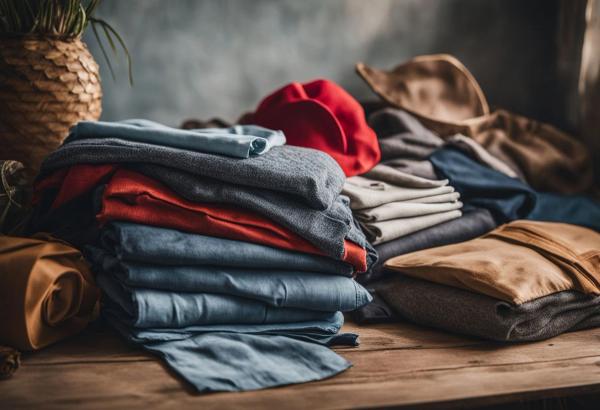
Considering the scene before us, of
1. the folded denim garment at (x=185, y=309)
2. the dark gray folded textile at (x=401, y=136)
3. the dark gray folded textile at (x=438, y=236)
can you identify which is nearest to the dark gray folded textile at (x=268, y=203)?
the folded denim garment at (x=185, y=309)

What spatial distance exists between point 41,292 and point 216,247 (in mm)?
247

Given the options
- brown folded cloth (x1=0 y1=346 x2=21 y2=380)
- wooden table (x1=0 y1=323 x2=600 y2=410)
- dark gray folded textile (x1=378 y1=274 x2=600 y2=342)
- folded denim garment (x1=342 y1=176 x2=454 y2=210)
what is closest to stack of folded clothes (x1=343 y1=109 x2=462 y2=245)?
folded denim garment (x1=342 y1=176 x2=454 y2=210)

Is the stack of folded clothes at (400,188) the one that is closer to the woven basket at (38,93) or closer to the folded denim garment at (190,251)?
the folded denim garment at (190,251)

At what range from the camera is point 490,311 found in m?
0.96

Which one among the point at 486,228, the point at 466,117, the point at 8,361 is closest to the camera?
the point at 8,361

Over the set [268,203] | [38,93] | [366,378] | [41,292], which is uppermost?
[38,93]

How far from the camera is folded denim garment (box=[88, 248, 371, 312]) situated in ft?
2.82

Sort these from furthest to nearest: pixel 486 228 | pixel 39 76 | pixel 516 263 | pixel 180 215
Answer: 1. pixel 486 228
2. pixel 39 76
3. pixel 516 263
4. pixel 180 215

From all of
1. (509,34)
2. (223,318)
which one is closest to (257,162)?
(223,318)

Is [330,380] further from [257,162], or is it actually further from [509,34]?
[509,34]

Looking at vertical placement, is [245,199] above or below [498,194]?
above

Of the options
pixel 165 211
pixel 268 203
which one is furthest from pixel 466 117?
pixel 165 211

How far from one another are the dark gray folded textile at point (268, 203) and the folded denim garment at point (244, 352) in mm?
143

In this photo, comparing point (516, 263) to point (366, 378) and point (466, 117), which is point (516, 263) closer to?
point (366, 378)
